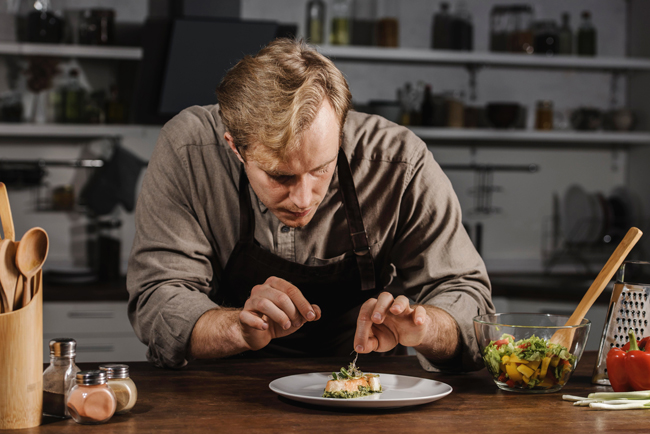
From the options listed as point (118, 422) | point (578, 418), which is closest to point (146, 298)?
point (118, 422)

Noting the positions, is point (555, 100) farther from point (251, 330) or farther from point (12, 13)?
point (251, 330)

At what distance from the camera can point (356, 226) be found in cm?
154

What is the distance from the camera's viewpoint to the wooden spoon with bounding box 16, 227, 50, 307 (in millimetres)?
902

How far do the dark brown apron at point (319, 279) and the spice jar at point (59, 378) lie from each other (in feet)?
1.93

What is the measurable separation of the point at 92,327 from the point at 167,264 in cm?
168

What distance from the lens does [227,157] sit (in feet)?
5.10

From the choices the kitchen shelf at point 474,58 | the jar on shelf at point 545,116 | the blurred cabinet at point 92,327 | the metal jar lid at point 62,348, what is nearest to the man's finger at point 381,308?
the metal jar lid at point 62,348

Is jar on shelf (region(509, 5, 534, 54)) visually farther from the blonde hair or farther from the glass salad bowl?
the glass salad bowl

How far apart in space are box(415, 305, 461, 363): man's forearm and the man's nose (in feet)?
1.01

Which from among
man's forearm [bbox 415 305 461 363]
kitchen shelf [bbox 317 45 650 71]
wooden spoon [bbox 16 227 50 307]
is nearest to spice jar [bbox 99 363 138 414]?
wooden spoon [bbox 16 227 50 307]

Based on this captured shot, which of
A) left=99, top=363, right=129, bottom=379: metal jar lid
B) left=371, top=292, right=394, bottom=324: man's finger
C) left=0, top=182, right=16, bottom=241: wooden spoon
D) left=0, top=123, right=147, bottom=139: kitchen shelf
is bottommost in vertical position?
left=99, top=363, right=129, bottom=379: metal jar lid

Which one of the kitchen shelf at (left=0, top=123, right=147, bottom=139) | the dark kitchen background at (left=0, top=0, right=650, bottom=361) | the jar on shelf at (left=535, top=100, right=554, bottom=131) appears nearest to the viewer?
the dark kitchen background at (left=0, top=0, right=650, bottom=361)

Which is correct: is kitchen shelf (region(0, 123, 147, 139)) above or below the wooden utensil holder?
above

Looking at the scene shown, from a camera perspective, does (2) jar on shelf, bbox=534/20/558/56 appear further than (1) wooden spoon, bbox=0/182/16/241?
Yes
